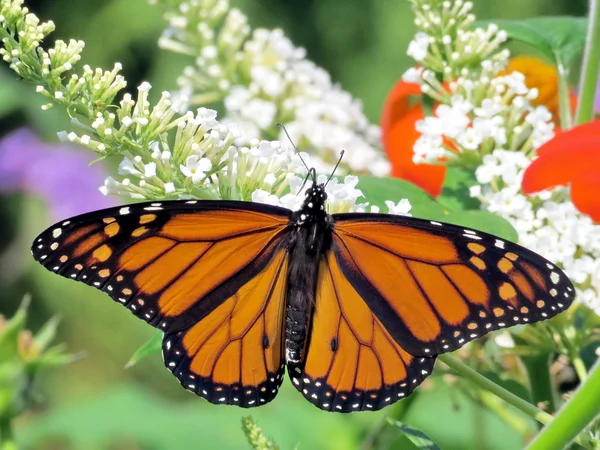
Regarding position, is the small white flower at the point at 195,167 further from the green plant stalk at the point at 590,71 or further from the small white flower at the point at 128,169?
the green plant stalk at the point at 590,71

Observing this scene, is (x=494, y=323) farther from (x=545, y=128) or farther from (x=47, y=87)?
(x=47, y=87)

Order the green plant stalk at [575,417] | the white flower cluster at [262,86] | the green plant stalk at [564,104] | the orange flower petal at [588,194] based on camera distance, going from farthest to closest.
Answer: the white flower cluster at [262,86] < the green plant stalk at [564,104] < the orange flower petal at [588,194] < the green plant stalk at [575,417]

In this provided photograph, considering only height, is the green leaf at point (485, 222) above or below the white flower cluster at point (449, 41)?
below

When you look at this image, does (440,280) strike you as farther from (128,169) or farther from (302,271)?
(128,169)

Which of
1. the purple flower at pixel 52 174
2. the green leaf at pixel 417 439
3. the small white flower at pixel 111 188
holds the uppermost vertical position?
the purple flower at pixel 52 174

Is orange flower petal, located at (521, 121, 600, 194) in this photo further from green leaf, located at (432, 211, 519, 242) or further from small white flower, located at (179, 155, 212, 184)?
small white flower, located at (179, 155, 212, 184)

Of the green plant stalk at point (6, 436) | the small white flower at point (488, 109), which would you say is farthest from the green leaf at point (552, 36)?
the green plant stalk at point (6, 436)

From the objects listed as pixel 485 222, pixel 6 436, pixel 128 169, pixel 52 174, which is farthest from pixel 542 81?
pixel 52 174
